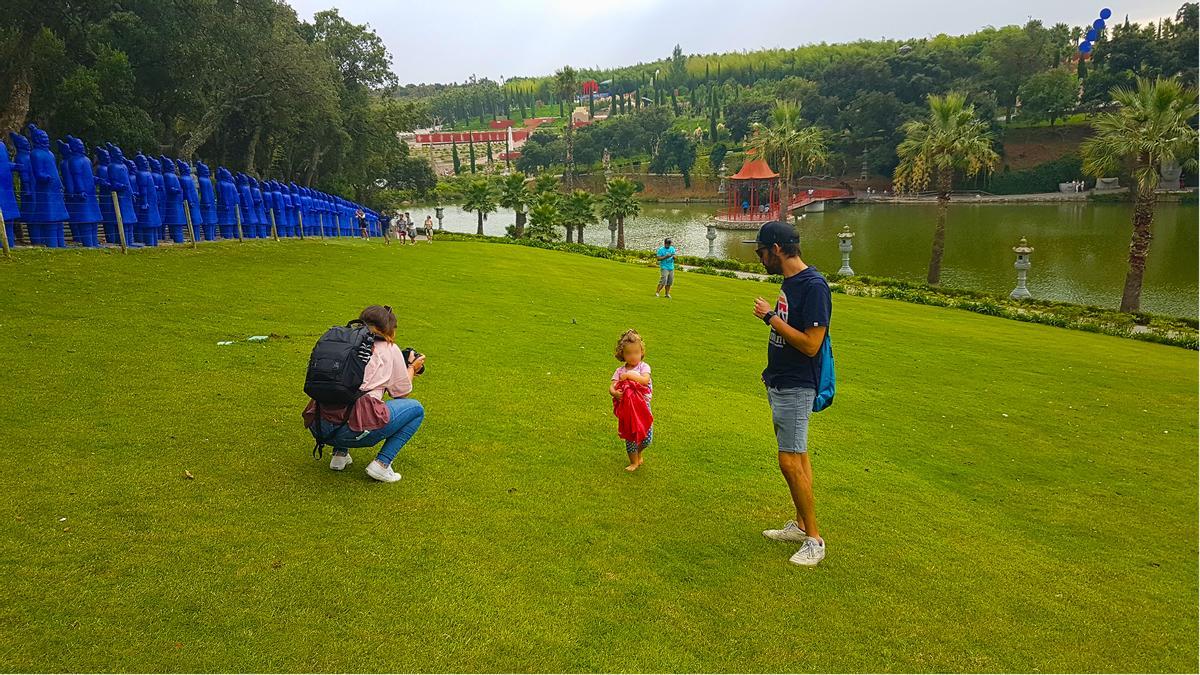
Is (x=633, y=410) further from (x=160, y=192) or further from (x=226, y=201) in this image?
(x=226, y=201)

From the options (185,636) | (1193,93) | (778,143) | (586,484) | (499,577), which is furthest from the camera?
(778,143)

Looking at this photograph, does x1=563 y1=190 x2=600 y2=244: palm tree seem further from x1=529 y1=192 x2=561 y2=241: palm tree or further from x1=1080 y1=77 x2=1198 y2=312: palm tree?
x1=1080 y1=77 x2=1198 y2=312: palm tree

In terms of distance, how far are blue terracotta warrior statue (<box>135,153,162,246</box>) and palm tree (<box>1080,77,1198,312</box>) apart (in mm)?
28536

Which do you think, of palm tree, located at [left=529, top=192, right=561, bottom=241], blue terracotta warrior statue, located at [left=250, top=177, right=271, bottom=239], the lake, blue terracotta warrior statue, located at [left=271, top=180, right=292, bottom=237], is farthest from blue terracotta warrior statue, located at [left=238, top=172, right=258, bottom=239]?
the lake

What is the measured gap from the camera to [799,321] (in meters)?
4.39

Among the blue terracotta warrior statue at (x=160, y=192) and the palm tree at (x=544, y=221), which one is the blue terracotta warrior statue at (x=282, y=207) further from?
the palm tree at (x=544, y=221)

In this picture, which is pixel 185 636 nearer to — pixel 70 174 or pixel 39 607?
pixel 39 607

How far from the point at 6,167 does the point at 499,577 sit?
1341 cm

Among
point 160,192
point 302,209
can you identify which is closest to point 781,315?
point 160,192

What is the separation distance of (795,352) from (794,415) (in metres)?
0.40

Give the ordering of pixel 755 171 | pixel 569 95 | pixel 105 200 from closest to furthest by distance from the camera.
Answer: pixel 105 200 → pixel 755 171 → pixel 569 95

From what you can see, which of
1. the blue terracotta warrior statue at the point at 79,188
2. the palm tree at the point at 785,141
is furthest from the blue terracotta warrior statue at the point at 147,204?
the palm tree at the point at 785,141

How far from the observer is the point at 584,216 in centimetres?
4647

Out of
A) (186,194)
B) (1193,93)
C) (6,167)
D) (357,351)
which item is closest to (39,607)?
(357,351)
